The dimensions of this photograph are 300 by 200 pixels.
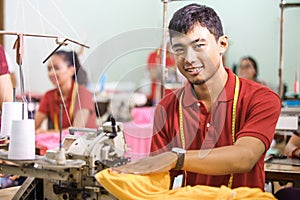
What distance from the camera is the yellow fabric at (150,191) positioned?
126cm

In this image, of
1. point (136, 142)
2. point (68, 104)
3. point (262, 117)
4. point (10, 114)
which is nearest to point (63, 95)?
point (68, 104)

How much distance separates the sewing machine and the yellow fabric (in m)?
0.05

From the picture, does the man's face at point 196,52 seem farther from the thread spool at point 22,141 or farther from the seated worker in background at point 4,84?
the seated worker in background at point 4,84

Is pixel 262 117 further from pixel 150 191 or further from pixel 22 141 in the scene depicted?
pixel 22 141

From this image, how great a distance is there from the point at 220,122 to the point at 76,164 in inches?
19.7

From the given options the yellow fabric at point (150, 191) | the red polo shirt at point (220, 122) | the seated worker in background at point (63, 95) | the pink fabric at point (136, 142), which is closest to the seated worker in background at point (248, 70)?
the seated worker in background at point (63, 95)

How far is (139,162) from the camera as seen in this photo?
1.37 meters

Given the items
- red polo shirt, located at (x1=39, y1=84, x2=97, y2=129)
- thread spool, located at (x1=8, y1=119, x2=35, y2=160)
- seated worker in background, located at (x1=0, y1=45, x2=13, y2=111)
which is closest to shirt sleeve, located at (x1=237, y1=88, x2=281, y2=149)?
thread spool, located at (x1=8, y1=119, x2=35, y2=160)

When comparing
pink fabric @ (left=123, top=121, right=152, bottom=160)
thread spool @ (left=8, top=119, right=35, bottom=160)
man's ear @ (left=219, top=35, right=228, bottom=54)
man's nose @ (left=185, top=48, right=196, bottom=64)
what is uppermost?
man's ear @ (left=219, top=35, right=228, bottom=54)

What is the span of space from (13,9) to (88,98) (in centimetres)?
202

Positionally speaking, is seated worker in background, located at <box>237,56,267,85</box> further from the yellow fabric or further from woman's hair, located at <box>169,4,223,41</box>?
the yellow fabric

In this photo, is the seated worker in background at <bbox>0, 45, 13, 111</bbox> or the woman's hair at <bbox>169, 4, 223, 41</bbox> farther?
the seated worker in background at <bbox>0, 45, 13, 111</bbox>

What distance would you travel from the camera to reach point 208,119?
5.14ft

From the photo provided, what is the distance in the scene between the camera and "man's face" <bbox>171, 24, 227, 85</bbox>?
1.44 meters
